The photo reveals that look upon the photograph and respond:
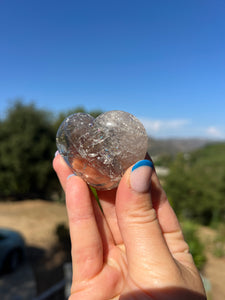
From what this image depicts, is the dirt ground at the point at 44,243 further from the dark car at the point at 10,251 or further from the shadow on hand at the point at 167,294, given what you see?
the shadow on hand at the point at 167,294

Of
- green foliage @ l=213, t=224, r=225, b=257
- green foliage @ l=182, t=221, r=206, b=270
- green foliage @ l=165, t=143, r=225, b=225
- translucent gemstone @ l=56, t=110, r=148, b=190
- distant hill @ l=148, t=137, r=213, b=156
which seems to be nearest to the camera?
translucent gemstone @ l=56, t=110, r=148, b=190

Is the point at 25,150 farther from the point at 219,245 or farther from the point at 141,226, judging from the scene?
the point at 141,226

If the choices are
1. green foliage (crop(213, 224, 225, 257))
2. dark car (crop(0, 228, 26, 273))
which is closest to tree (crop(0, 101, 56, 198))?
dark car (crop(0, 228, 26, 273))

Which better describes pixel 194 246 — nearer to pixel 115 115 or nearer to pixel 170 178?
pixel 115 115

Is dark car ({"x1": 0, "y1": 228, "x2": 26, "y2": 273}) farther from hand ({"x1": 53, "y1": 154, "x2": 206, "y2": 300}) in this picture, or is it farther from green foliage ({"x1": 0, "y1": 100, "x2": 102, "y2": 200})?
Answer: green foliage ({"x1": 0, "y1": 100, "x2": 102, "y2": 200})

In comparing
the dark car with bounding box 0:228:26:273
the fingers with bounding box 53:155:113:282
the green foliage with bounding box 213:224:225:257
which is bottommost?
the green foliage with bounding box 213:224:225:257

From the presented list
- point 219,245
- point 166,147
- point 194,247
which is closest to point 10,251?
point 194,247

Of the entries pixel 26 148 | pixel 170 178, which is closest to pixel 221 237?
pixel 170 178

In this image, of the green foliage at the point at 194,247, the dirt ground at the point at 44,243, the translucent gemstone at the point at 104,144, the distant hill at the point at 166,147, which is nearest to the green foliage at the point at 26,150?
the dirt ground at the point at 44,243
